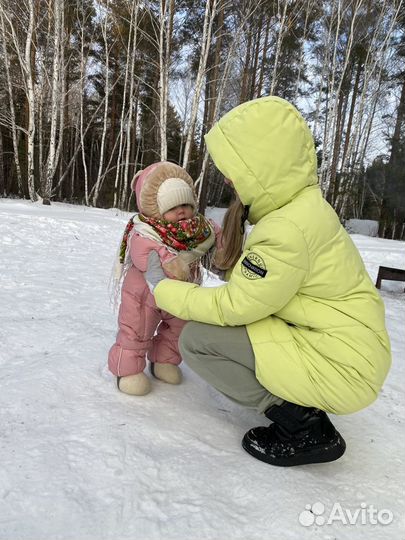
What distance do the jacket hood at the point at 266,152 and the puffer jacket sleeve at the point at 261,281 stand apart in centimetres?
12

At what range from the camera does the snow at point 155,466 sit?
1.04m

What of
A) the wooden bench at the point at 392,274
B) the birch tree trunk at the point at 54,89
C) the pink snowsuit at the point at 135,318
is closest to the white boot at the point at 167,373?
the pink snowsuit at the point at 135,318

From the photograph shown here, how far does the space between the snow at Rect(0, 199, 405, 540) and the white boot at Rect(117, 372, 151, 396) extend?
0.14ft

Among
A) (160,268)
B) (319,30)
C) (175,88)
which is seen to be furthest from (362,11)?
(160,268)

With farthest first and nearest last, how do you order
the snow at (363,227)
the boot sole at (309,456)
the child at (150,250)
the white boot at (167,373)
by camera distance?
1. the snow at (363,227)
2. the white boot at (167,373)
3. the child at (150,250)
4. the boot sole at (309,456)

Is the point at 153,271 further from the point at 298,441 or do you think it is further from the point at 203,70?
Answer: the point at 203,70

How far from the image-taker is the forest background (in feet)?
34.5

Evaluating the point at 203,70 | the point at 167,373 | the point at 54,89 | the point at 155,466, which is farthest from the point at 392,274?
the point at 54,89

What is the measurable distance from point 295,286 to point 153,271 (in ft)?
1.87

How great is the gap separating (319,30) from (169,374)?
15.4 m

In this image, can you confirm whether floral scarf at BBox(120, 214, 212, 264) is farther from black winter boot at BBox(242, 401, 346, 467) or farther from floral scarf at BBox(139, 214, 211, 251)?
black winter boot at BBox(242, 401, 346, 467)

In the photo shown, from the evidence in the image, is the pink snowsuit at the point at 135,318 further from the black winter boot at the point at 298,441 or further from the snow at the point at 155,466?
the black winter boot at the point at 298,441

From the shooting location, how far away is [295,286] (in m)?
1.24

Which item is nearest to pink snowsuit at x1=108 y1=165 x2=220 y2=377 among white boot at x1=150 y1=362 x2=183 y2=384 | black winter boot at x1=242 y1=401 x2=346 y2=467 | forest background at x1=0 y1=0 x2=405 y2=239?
white boot at x1=150 y1=362 x2=183 y2=384
